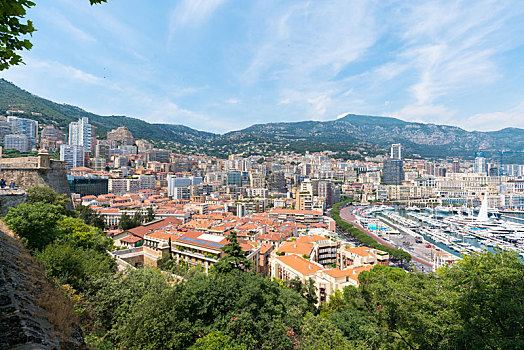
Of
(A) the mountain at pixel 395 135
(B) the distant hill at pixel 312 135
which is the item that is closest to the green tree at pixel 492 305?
(B) the distant hill at pixel 312 135

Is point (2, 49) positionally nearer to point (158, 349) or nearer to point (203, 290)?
point (158, 349)

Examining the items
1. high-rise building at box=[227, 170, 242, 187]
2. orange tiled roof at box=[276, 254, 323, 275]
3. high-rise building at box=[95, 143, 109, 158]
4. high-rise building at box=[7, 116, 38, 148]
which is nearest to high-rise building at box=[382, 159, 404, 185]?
high-rise building at box=[227, 170, 242, 187]

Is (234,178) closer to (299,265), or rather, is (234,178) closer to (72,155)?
(72,155)

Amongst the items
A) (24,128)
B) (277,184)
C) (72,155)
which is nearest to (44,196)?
(72,155)

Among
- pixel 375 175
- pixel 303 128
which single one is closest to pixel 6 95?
pixel 375 175

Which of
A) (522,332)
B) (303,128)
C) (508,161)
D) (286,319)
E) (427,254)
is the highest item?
(303,128)

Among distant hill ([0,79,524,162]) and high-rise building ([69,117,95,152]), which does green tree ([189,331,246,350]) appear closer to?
high-rise building ([69,117,95,152])
